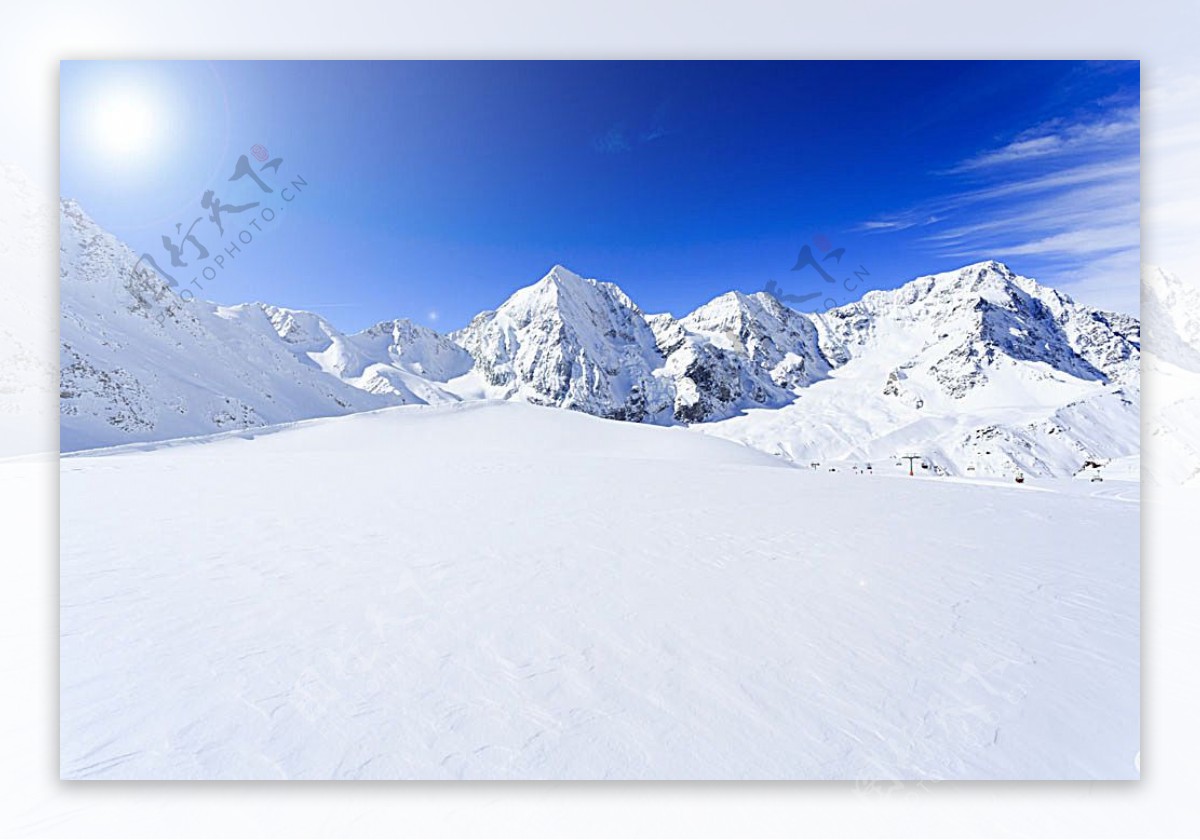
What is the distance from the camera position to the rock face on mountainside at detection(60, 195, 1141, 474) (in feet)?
191

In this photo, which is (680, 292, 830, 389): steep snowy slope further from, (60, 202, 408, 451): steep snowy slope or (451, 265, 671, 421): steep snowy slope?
(60, 202, 408, 451): steep snowy slope

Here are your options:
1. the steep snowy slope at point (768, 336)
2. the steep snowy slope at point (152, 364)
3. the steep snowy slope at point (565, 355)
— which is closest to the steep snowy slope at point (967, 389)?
the steep snowy slope at point (768, 336)

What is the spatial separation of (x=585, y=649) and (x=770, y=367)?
446 ft

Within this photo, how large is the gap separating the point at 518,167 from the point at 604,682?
13.9ft

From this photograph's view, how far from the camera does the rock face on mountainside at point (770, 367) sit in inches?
2295

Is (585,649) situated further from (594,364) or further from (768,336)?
(768,336)

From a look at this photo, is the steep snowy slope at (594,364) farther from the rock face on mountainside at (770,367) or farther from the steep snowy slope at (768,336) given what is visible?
the steep snowy slope at (768,336)

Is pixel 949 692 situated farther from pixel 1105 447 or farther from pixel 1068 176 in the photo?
pixel 1105 447

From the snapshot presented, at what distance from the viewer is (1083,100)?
4055 mm

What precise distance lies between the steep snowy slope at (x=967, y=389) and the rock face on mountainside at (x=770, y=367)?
0.35m

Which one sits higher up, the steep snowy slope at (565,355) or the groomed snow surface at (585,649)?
the steep snowy slope at (565,355)

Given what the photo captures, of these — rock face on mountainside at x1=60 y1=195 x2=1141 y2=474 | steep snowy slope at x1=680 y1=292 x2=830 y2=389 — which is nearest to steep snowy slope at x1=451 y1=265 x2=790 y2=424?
rock face on mountainside at x1=60 y1=195 x2=1141 y2=474

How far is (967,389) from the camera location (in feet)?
352

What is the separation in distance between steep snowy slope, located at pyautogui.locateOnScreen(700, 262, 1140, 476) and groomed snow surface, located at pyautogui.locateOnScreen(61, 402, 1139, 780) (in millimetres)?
69623
